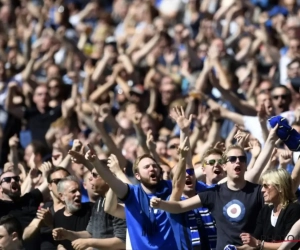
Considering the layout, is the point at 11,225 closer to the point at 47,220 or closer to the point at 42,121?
the point at 47,220

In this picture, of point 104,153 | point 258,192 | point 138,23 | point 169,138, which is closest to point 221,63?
point 169,138

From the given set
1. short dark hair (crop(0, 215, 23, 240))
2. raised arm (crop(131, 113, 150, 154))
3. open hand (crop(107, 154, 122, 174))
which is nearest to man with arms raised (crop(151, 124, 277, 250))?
open hand (crop(107, 154, 122, 174))

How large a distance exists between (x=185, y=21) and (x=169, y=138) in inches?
174

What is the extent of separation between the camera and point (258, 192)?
35.3 feet

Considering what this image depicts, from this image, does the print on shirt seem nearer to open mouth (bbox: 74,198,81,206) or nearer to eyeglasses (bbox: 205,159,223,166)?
eyeglasses (bbox: 205,159,223,166)

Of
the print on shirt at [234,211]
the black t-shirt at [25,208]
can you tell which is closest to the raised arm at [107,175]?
the print on shirt at [234,211]

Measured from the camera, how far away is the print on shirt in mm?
10688

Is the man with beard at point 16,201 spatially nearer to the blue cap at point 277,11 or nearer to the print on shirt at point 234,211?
the print on shirt at point 234,211

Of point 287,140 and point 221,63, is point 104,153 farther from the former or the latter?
point 287,140

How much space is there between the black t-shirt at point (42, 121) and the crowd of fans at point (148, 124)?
0.02 metres

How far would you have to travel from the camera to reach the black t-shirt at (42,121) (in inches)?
635

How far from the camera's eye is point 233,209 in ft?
35.2

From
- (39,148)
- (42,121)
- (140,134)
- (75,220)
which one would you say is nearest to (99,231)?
(75,220)

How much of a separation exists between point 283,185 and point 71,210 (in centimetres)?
275
